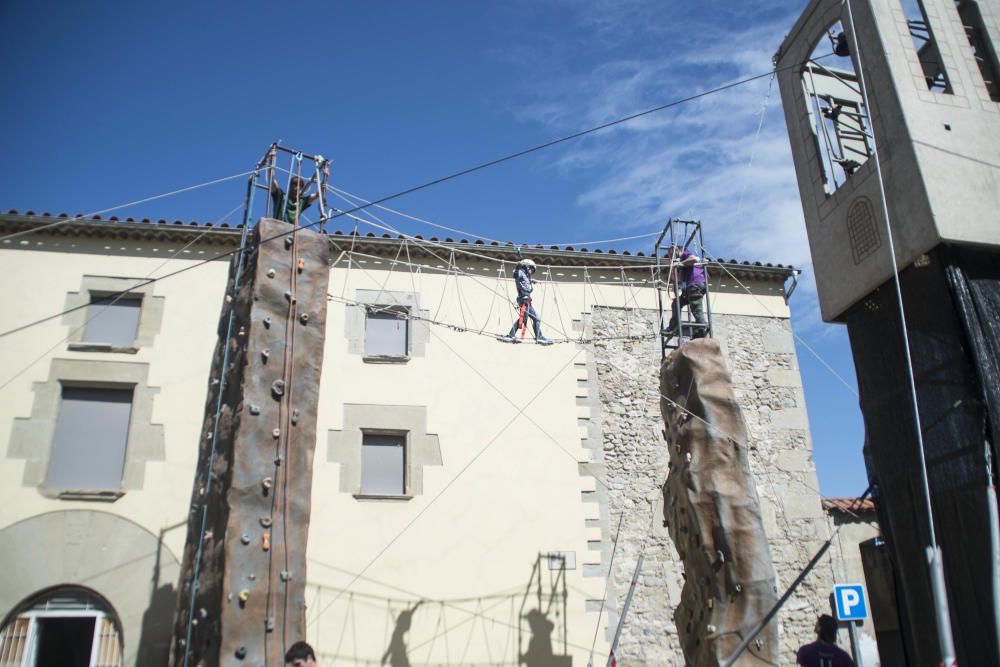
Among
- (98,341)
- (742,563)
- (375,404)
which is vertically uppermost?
(98,341)

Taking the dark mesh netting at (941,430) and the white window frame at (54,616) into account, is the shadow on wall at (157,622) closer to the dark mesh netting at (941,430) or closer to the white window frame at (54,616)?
the white window frame at (54,616)

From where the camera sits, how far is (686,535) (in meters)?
7.94

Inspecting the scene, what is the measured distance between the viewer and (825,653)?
20.2 feet

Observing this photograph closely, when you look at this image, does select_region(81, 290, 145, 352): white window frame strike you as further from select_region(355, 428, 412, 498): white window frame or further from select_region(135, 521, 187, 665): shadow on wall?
select_region(355, 428, 412, 498): white window frame

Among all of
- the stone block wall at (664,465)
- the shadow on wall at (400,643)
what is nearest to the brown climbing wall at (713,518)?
the stone block wall at (664,465)

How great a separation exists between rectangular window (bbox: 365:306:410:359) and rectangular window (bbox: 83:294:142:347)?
3051 millimetres

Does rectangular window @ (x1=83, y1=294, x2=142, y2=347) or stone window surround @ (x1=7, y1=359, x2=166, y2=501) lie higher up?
rectangular window @ (x1=83, y1=294, x2=142, y2=347)

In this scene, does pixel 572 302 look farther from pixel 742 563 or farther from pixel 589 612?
pixel 742 563

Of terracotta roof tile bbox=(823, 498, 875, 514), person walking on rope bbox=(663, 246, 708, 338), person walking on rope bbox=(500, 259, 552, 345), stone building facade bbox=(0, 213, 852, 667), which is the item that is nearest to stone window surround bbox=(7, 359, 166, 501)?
stone building facade bbox=(0, 213, 852, 667)

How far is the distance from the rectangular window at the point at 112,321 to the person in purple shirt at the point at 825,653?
8.69 m

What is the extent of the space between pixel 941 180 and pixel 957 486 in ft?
8.52

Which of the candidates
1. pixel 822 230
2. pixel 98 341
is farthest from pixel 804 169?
pixel 98 341

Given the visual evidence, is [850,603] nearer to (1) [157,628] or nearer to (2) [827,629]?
(2) [827,629]

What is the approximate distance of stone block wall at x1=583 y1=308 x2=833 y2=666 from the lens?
34.1 feet
